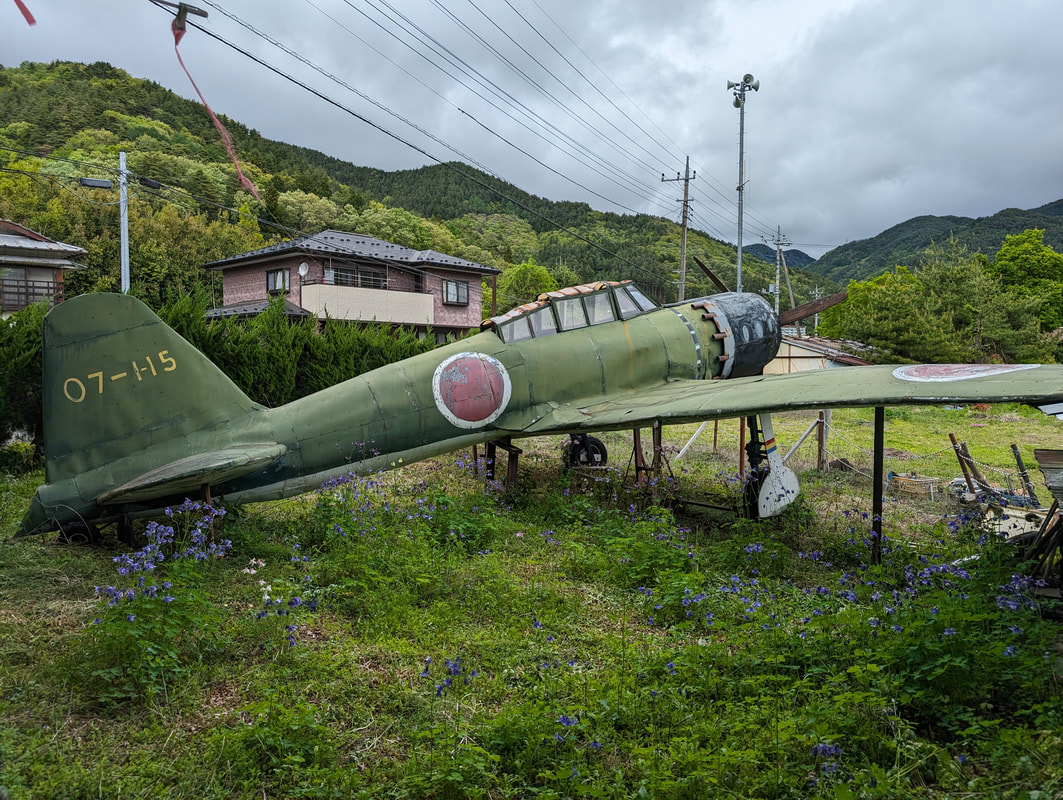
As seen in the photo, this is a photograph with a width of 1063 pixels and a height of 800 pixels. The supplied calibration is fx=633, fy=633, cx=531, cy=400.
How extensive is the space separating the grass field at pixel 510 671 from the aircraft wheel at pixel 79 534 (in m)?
0.15

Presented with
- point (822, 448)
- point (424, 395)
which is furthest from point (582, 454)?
point (822, 448)

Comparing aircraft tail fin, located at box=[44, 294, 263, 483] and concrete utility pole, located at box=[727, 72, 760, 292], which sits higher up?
concrete utility pole, located at box=[727, 72, 760, 292]

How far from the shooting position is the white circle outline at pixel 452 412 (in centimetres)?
749

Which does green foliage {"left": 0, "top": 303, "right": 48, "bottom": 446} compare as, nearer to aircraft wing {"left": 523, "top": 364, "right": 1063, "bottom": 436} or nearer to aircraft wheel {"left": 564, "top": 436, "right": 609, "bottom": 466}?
aircraft wing {"left": 523, "top": 364, "right": 1063, "bottom": 436}

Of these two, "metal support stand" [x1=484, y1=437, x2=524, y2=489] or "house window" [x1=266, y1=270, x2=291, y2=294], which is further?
"house window" [x1=266, y1=270, x2=291, y2=294]

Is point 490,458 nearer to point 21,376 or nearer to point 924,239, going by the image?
point 21,376

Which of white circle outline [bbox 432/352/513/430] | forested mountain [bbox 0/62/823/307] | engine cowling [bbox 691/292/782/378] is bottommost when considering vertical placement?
white circle outline [bbox 432/352/513/430]

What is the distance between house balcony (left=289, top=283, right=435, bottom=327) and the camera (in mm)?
27875

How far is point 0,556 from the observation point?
494cm

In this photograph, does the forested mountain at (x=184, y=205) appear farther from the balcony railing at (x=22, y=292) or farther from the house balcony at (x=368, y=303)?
the balcony railing at (x=22, y=292)

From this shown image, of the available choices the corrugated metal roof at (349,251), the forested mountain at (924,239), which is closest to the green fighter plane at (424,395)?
the corrugated metal roof at (349,251)

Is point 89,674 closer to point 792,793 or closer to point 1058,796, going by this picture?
point 792,793

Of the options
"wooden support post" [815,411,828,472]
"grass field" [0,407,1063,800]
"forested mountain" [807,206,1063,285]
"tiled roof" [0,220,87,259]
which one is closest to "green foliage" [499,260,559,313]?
"tiled roof" [0,220,87,259]

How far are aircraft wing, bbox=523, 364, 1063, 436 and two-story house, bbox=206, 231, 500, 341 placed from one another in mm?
18609
